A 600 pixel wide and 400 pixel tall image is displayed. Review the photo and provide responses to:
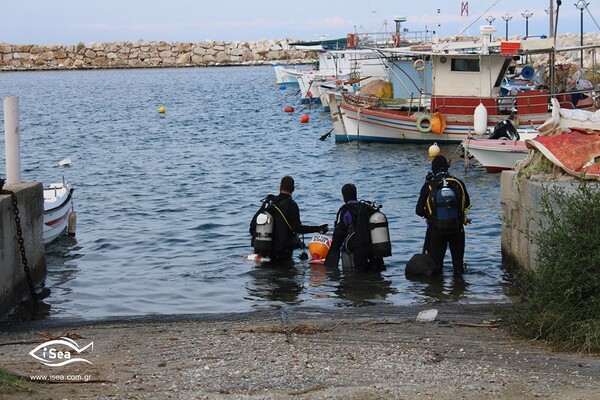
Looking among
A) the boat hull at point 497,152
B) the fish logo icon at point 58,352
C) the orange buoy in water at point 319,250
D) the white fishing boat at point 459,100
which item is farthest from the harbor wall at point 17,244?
the white fishing boat at point 459,100

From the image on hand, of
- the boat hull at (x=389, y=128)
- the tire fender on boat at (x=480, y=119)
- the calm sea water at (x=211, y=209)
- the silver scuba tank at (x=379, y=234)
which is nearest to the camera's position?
the silver scuba tank at (x=379, y=234)

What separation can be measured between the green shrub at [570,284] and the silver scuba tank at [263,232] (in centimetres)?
405

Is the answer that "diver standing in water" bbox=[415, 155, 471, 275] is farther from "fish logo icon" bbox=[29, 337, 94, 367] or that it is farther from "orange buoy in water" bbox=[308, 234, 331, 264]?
"fish logo icon" bbox=[29, 337, 94, 367]

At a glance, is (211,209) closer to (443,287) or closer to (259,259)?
(259,259)

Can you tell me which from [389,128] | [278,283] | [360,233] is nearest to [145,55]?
[389,128]

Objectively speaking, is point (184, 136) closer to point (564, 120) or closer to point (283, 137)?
point (283, 137)

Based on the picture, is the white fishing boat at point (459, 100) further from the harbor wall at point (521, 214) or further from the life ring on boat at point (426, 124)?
the harbor wall at point (521, 214)

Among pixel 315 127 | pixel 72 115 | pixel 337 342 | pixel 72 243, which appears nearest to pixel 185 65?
pixel 72 115

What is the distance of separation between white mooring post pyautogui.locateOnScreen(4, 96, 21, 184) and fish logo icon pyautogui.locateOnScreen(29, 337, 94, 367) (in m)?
3.06

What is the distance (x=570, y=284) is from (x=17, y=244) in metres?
5.37

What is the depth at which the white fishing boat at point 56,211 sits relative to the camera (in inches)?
527

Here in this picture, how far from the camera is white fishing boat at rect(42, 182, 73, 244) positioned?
1338 centimetres

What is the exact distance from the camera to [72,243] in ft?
46.5

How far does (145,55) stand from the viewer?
119125mm
